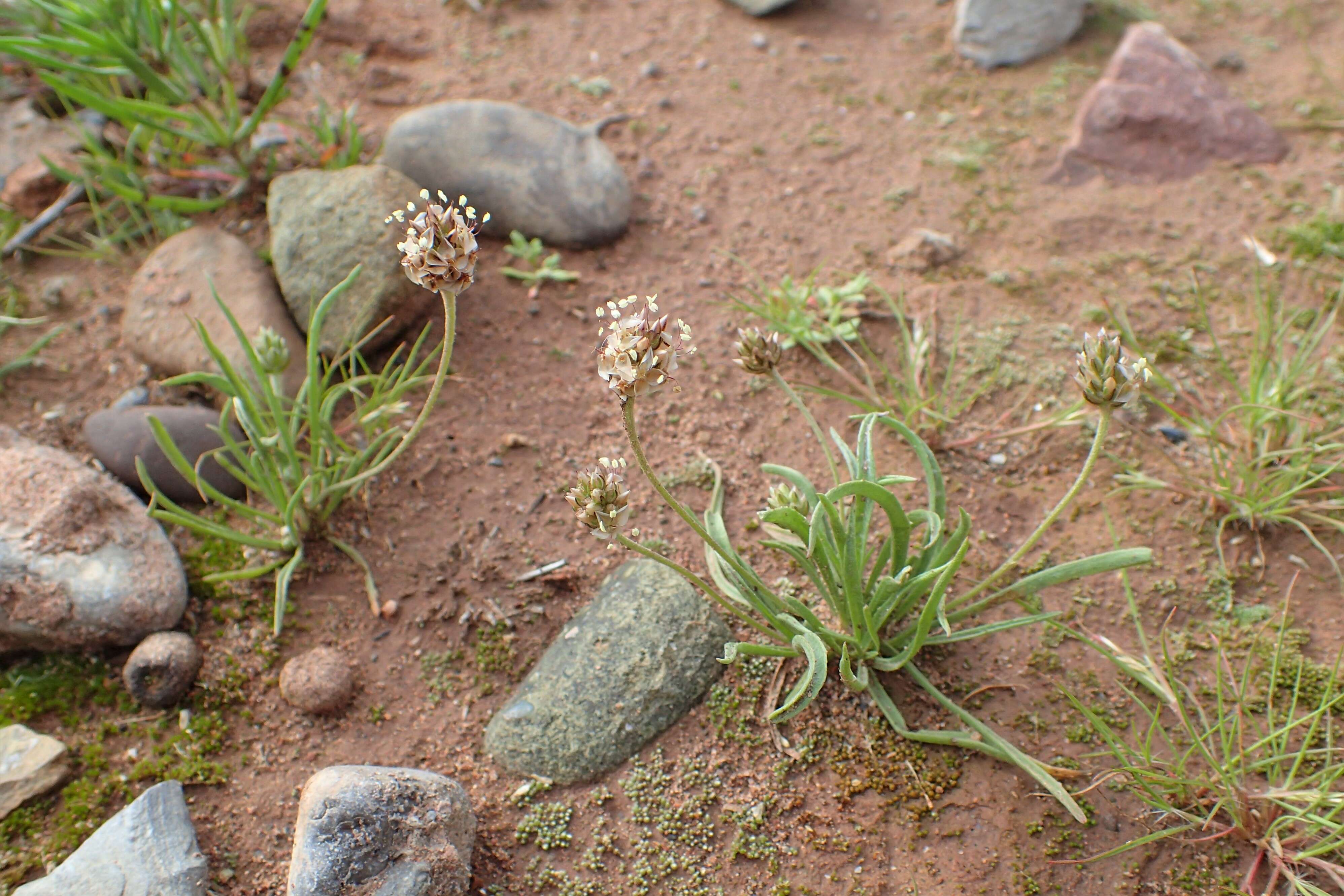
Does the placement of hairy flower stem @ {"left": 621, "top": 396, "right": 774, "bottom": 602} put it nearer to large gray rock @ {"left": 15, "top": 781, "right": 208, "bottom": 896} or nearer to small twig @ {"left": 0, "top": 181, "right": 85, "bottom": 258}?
large gray rock @ {"left": 15, "top": 781, "right": 208, "bottom": 896}

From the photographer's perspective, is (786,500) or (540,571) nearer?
(786,500)

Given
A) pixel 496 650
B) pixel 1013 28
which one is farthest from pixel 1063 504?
pixel 1013 28

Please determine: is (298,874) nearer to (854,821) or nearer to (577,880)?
(577,880)

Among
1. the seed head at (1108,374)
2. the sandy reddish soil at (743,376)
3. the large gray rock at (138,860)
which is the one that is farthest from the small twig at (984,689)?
the large gray rock at (138,860)

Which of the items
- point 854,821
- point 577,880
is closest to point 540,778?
point 577,880

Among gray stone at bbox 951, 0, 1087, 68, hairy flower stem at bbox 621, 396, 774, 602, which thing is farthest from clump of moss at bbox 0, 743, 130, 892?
gray stone at bbox 951, 0, 1087, 68

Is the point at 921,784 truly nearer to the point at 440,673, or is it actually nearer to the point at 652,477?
the point at 652,477

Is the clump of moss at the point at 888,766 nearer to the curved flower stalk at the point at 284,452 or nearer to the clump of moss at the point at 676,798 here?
the clump of moss at the point at 676,798

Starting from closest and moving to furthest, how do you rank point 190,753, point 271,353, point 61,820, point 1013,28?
point 61,820 < point 190,753 < point 271,353 < point 1013,28
